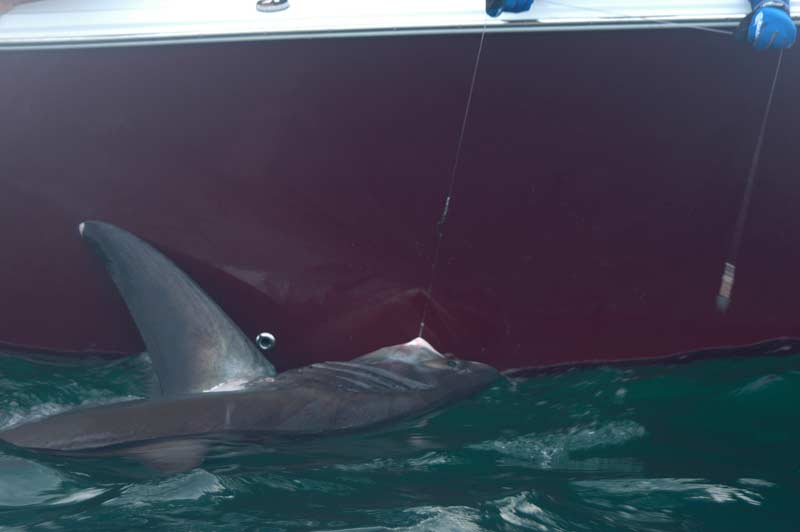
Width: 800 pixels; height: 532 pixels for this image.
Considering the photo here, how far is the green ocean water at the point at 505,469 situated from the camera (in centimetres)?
270

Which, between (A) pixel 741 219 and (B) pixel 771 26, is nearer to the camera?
(B) pixel 771 26

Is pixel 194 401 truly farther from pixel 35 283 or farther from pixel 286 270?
pixel 35 283

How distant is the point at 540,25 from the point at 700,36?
0.51 meters

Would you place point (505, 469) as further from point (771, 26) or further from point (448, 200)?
point (771, 26)

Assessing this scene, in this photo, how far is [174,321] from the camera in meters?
3.53

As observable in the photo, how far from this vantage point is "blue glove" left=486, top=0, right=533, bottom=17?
321cm

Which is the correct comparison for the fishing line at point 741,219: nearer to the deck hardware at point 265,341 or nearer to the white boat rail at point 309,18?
the white boat rail at point 309,18

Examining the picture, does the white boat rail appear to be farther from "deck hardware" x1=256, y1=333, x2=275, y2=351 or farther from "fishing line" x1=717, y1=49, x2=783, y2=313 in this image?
"deck hardware" x1=256, y1=333, x2=275, y2=351

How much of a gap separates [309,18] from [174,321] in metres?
1.14

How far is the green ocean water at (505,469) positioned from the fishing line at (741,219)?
27 centimetres

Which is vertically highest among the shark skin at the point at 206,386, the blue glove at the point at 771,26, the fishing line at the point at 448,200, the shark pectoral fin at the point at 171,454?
the blue glove at the point at 771,26

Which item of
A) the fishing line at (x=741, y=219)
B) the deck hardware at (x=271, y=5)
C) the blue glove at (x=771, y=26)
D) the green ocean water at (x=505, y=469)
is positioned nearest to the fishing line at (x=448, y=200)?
the green ocean water at (x=505, y=469)

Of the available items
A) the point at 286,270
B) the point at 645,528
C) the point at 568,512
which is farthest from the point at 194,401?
the point at 645,528

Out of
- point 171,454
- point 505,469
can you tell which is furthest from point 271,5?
point 505,469
